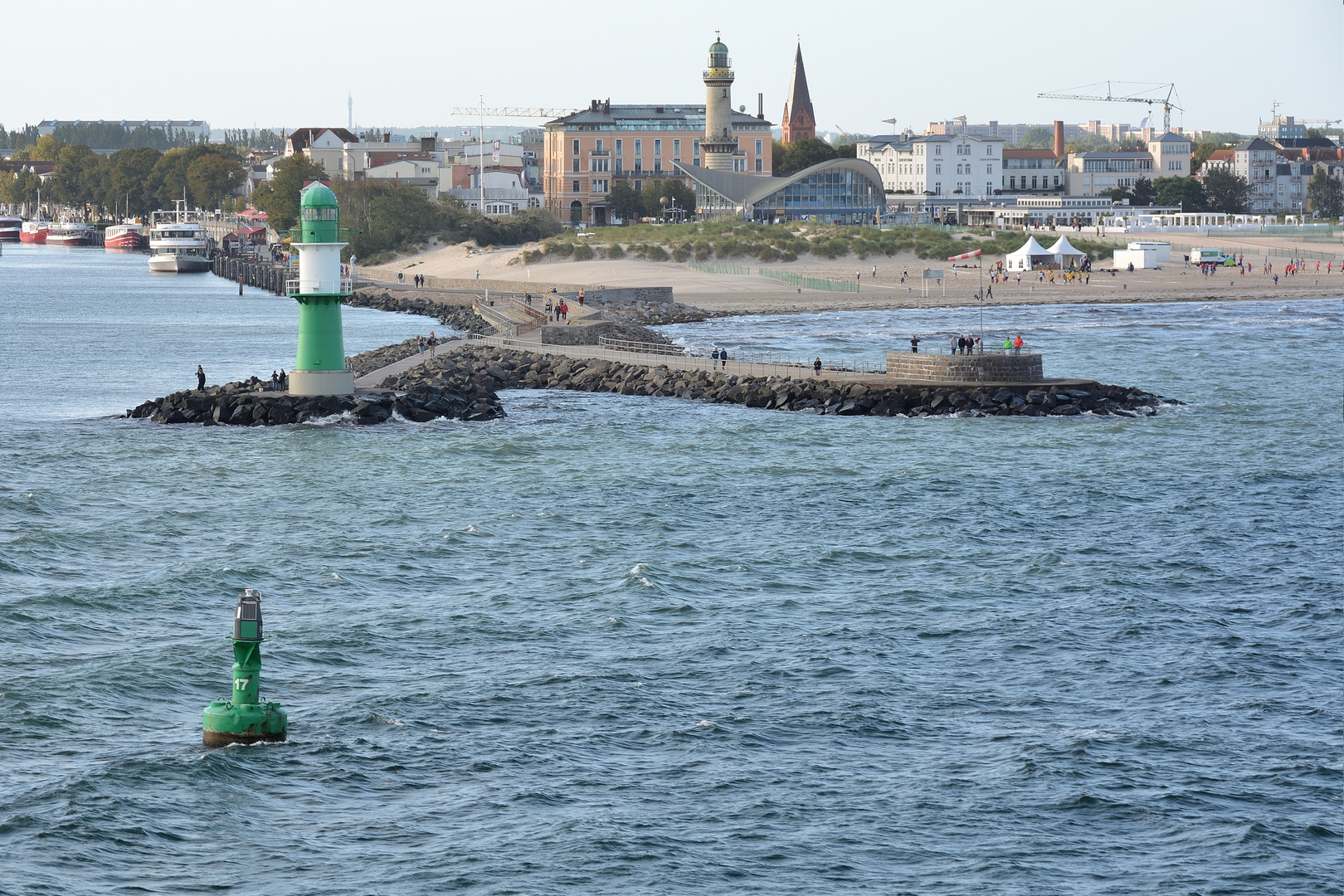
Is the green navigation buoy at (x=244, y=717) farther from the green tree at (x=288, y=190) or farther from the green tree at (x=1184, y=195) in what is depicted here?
the green tree at (x=1184, y=195)

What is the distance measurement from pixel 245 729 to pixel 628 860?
5.82 metres

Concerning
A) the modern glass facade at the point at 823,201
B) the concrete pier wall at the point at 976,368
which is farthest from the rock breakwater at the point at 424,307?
the modern glass facade at the point at 823,201

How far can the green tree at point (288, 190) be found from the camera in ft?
507

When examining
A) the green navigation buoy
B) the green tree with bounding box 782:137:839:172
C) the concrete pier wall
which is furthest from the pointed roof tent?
the green navigation buoy

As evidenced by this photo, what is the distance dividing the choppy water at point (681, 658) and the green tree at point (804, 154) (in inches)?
4846

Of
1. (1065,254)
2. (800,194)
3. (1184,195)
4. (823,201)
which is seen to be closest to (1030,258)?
(1065,254)

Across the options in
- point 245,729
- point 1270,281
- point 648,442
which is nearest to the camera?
point 245,729

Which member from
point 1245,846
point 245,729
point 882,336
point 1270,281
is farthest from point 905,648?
point 1270,281

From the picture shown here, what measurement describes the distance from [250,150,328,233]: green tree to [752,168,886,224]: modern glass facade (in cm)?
4384

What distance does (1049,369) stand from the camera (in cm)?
6347

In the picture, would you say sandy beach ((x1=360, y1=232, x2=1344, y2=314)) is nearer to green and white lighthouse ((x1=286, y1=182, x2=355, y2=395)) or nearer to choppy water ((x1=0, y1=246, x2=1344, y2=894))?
green and white lighthouse ((x1=286, y1=182, x2=355, y2=395))

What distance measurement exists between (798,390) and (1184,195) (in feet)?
396

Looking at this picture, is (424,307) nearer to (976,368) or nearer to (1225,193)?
(976,368)

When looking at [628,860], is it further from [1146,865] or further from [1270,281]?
[1270,281]
